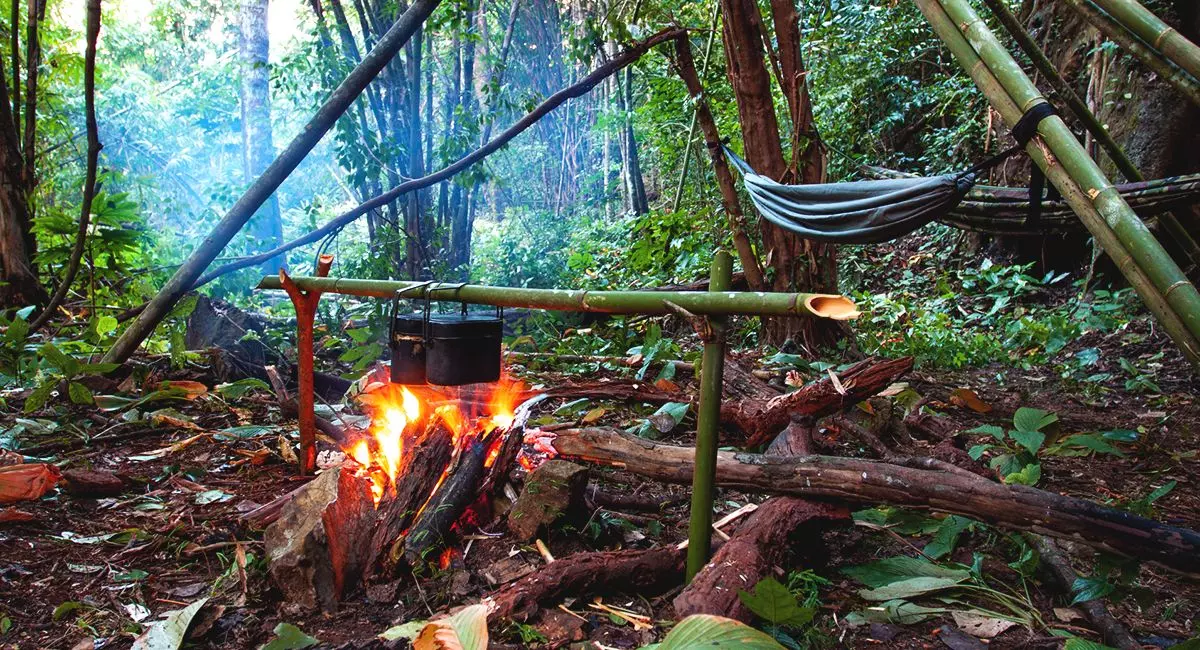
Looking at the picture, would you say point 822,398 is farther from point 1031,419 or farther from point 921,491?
point 1031,419

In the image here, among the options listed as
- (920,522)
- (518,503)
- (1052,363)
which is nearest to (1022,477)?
(920,522)

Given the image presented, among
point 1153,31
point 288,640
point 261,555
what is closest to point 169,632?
point 288,640

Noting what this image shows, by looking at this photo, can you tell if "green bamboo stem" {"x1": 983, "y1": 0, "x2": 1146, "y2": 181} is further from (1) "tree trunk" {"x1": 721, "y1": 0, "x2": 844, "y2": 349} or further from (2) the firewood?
(2) the firewood

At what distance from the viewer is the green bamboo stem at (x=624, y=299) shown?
1320 millimetres

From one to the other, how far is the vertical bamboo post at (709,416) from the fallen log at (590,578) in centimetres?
13

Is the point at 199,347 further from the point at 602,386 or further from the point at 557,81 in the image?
the point at 557,81

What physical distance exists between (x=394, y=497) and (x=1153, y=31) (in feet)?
8.23

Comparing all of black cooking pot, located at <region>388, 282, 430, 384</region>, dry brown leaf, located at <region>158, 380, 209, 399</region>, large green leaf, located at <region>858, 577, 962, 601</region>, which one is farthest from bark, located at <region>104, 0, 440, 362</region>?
large green leaf, located at <region>858, 577, 962, 601</region>

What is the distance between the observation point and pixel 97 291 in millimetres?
4535

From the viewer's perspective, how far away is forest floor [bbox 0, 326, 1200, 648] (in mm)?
1614

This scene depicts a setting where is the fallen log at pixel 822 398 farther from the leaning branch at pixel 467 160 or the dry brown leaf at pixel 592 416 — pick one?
the leaning branch at pixel 467 160

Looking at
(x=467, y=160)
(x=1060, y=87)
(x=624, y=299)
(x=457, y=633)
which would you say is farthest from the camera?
(x=467, y=160)

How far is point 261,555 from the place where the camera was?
1976mm

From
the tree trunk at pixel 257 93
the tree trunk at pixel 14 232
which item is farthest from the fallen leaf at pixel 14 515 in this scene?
the tree trunk at pixel 257 93
